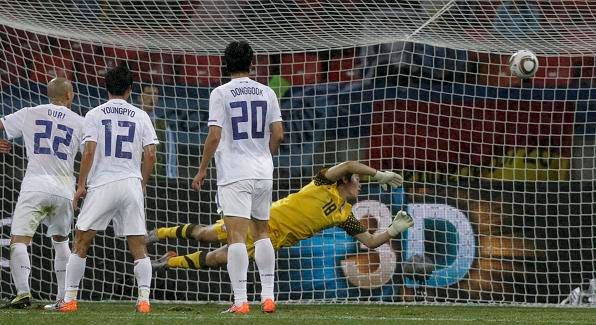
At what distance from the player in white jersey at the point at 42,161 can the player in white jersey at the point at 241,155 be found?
1.36 metres

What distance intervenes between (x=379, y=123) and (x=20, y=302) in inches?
152

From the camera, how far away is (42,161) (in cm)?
894

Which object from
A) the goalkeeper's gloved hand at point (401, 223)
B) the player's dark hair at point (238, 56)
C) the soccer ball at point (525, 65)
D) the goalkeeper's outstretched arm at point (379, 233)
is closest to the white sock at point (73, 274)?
the player's dark hair at point (238, 56)

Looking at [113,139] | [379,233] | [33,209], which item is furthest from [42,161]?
[379,233]

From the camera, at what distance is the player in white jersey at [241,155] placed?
7.96m

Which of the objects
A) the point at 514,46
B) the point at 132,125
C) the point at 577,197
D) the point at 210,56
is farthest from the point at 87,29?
the point at 577,197

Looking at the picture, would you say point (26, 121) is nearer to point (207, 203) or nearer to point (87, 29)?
point (87, 29)

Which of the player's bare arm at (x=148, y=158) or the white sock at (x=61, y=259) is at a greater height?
the player's bare arm at (x=148, y=158)

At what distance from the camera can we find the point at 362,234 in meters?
10.2

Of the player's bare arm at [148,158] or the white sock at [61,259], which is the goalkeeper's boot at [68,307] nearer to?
the white sock at [61,259]

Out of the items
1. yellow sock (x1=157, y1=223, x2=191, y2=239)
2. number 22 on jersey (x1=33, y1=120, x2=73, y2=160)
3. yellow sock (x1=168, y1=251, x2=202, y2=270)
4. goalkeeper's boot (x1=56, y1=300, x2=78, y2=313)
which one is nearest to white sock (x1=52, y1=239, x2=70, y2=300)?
number 22 on jersey (x1=33, y1=120, x2=73, y2=160)

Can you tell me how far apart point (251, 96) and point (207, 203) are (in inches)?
130

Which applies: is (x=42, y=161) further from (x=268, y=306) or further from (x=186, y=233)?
(x=268, y=306)

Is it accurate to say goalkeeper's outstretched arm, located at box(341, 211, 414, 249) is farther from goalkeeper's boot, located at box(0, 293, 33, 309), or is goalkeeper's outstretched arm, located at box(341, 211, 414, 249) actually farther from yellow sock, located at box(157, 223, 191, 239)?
goalkeeper's boot, located at box(0, 293, 33, 309)
